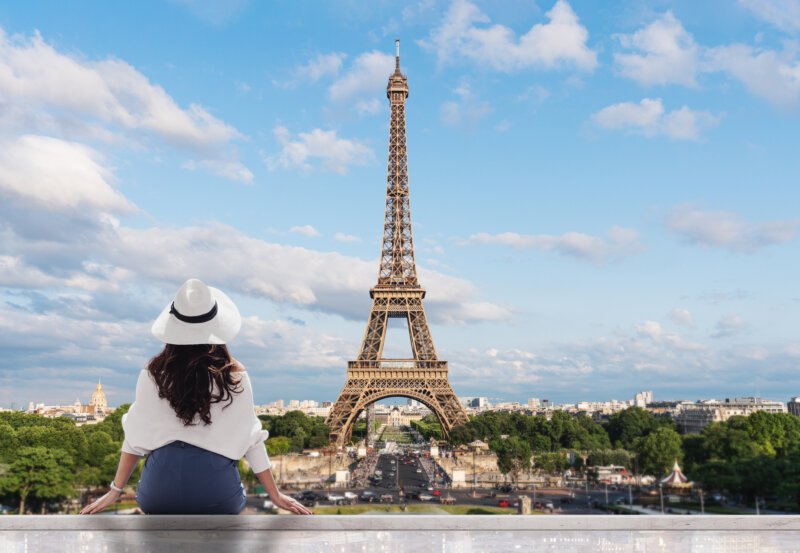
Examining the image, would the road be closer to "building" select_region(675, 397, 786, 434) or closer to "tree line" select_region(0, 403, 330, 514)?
"tree line" select_region(0, 403, 330, 514)

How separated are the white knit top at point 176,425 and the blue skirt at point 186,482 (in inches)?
2.1

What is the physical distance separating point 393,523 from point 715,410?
69396 millimetres

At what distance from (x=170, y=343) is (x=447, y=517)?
5.51 feet

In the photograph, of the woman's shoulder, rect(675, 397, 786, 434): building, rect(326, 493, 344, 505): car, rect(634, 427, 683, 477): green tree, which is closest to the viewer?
the woman's shoulder

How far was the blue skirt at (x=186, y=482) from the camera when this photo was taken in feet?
10.2

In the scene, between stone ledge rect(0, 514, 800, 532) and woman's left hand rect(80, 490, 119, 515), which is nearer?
stone ledge rect(0, 514, 800, 532)

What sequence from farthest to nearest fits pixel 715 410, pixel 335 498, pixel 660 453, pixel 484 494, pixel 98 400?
pixel 98 400, pixel 715 410, pixel 484 494, pixel 335 498, pixel 660 453

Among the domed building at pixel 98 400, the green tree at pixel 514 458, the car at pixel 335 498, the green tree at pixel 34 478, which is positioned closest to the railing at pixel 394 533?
the green tree at pixel 34 478

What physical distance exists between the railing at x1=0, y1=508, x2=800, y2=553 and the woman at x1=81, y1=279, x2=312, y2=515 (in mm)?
302

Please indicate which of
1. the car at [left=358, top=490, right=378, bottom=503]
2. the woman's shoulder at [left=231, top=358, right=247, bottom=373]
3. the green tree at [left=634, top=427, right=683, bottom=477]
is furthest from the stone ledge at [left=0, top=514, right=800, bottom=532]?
the car at [left=358, top=490, right=378, bottom=503]

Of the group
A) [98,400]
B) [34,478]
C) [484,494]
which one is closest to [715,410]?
[484,494]

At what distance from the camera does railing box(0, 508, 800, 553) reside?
2805 mm

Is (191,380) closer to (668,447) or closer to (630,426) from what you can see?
(668,447)

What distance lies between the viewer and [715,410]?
206 ft
